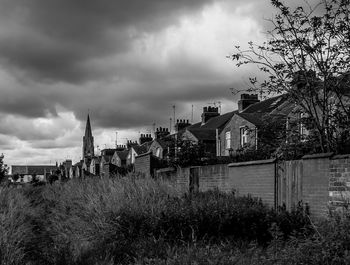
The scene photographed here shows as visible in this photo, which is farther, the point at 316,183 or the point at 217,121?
the point at 217,121

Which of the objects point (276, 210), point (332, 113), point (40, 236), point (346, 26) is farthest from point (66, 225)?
point (346, 26)

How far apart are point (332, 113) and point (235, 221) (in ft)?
11.7

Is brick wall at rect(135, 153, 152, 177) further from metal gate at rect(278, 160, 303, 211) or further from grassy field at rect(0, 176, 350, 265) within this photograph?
metal gate at rect(278, 160, 303, 211)

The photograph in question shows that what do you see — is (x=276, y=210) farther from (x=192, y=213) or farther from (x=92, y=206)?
(x=92, y=206)

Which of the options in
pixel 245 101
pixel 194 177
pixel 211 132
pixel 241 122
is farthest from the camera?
pixel 211 132

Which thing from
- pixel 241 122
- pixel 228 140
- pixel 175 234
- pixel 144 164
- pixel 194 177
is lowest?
pixel 175 234

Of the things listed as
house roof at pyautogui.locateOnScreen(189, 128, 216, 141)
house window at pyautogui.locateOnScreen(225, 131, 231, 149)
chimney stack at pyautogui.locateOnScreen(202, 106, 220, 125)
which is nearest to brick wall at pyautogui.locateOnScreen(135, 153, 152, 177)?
house window at pyautogui.locateOnScreen(225, 131, 231, 149)

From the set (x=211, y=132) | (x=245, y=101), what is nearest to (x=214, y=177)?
(x=245, y=101)

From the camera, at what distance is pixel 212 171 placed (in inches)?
568

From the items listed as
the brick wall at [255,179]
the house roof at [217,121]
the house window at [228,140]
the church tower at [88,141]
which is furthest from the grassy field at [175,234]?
the church tower at [88,141]

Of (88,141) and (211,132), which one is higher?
(88,141)

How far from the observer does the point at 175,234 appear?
30.7 feet

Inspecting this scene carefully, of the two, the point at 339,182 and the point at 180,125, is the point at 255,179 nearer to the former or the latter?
the point at 339,182

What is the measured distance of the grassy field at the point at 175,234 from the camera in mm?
7035
